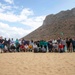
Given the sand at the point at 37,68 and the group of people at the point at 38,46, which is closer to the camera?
the sand at the point at 37,68

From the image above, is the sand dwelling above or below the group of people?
below

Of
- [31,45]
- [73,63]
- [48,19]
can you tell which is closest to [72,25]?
[48,19]

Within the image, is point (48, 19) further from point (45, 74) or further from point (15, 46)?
point (45, 74)

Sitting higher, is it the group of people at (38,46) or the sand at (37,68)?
the group of people at (38,46)

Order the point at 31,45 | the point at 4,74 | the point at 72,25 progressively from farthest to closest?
1. the point at 72,25
2. the point at 31,45
3. the point at 4,74

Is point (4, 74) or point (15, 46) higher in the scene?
point (15, 46)

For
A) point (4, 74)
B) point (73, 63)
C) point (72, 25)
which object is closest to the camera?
point (4, 74)

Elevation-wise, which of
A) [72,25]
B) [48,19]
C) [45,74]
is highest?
[48,19]

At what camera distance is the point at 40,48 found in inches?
817

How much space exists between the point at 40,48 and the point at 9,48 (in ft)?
10.0

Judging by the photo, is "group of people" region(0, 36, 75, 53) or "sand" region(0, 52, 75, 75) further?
"group of people" region(0, 36, 75, 53)

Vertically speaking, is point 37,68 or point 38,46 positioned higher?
point 38,46

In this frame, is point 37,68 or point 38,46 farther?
point 38,46

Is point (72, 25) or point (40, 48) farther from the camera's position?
point (72, 25)
